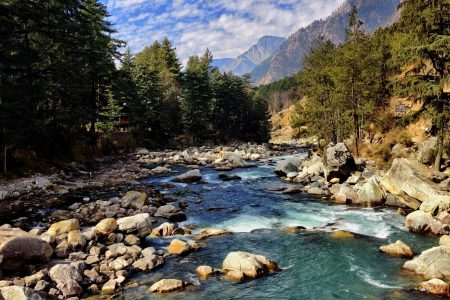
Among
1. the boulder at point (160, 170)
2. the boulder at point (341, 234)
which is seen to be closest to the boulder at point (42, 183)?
the boulder at point (160, 170)

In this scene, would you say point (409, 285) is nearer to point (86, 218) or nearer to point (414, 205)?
point (414, 205)

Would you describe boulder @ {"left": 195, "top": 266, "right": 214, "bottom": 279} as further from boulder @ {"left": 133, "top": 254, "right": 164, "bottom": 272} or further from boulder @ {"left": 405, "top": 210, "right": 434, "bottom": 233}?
boulder @ {"left": 405, "top": 210, "right": 434, "bottom": 233}

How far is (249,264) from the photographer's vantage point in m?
12.4

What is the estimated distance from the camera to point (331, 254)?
14.1m

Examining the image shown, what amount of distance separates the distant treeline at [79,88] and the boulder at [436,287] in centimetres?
2640

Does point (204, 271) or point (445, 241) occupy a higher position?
point (445, 241)

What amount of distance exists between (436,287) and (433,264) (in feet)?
4.54

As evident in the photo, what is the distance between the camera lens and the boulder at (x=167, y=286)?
11.1 m

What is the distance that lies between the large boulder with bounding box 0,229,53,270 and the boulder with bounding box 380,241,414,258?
12146 mm

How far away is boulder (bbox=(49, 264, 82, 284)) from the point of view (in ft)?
37.1

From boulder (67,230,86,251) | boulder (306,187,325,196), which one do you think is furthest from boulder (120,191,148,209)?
boulder (306,187,325,196)

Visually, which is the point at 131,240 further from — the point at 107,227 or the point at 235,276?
the point at 235,276

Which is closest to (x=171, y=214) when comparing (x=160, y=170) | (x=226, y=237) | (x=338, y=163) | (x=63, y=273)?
(x=226, y=237)

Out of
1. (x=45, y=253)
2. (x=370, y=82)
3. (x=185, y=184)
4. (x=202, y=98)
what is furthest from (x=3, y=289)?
(x=202, y=98)
